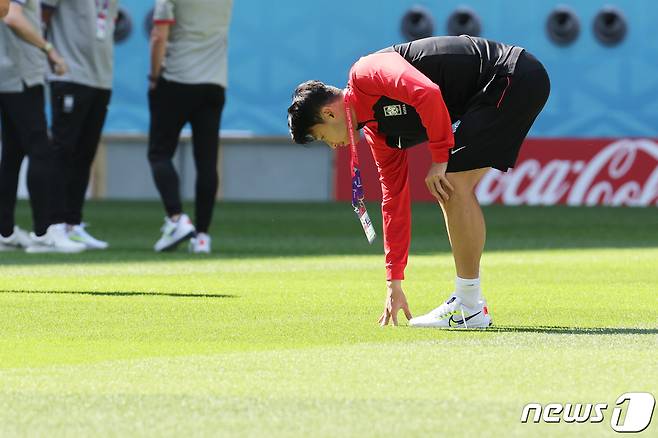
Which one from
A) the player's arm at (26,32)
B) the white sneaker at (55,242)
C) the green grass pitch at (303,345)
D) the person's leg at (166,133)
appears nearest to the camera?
the green grass pitch at (303,345)

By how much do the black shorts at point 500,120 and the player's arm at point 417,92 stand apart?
189mm

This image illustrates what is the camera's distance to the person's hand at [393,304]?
6449mm

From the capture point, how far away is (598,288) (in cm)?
830

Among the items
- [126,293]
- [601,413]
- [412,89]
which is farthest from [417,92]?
[126,293]

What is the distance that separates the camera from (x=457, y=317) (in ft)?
21.2

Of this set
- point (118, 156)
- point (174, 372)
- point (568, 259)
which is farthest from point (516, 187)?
point (174, 372)

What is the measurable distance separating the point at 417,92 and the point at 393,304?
0.95m

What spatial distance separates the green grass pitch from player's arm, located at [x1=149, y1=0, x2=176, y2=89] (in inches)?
50.7

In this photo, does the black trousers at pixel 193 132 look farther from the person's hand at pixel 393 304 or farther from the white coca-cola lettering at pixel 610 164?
the white coca-cola lettering at pixel 610 164

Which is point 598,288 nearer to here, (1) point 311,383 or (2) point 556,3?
(1) point 311,383

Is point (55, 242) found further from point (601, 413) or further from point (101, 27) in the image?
point (601, 413)

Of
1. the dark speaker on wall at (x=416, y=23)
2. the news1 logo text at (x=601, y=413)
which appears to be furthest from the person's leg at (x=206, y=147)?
the dark speaker on wall at (x=416, y=23)

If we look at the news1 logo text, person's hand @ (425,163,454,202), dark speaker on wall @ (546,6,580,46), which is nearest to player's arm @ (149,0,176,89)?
person's hand @ (425,163,454,202)

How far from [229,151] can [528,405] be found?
17.2 meters
